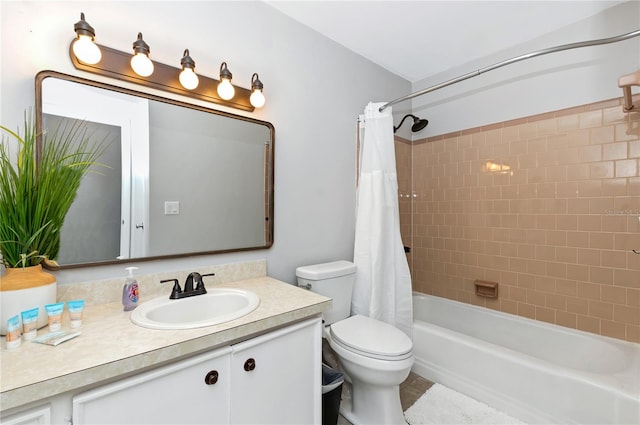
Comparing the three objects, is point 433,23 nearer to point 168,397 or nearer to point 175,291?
point 175,291

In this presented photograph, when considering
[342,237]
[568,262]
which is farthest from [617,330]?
[342,237]

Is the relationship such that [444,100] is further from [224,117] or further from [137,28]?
[137,28]

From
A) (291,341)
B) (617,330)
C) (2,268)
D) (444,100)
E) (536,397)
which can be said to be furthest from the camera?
(444,100)

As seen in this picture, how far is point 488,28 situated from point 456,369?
7.78 feet

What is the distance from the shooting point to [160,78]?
1.36 meters

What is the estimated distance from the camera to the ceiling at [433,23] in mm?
1777

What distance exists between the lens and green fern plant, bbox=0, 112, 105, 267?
3.10 feet

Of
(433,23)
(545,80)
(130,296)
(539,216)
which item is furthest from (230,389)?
(545,80)

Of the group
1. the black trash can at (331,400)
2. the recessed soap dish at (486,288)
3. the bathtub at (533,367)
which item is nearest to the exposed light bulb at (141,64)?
the black trash can at (331,400)

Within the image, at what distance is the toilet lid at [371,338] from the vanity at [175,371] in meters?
0.29

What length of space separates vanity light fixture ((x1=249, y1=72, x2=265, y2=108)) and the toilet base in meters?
1.70

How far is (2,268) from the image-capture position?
1.06 meters

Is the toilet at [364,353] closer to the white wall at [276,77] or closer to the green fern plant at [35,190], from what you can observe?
the white wall at [276,77]

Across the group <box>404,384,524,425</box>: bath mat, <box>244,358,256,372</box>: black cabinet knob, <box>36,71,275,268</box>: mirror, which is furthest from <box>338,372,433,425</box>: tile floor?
<box>36,71,275,268</box>: mirror
